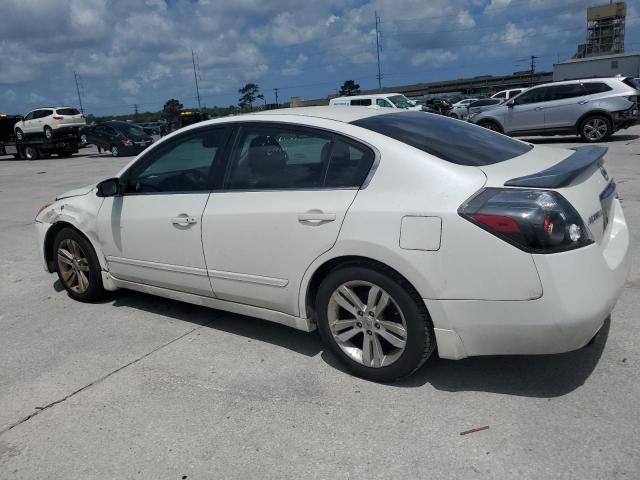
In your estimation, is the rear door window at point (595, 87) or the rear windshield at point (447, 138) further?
the rear door window at point (595, 87)

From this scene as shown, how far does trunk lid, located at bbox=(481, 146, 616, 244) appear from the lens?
2820 millimetres

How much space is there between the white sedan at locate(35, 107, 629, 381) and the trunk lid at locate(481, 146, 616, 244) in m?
0.01

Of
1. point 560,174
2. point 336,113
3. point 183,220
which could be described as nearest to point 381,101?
point 336,113

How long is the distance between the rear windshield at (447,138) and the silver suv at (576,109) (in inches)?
526

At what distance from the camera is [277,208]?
135 inches

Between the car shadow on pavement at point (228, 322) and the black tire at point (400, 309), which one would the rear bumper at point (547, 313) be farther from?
the car shadow on pavement at point (228, 322)

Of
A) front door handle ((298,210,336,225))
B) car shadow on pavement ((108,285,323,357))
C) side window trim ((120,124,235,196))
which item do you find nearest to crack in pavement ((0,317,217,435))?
car shadow on pavement ((108,285,323,357))

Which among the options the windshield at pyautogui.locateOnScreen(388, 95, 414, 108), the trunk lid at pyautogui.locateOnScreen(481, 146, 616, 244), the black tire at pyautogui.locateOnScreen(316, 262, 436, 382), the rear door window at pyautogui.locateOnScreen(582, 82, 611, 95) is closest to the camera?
the trunk lid at pyautogui.locateOnScreen(481, 146, 616, 244)

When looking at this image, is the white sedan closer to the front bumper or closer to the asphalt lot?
the asphalt lot

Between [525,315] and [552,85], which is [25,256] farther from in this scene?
[552,85]

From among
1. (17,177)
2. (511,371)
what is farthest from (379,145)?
(17,177)

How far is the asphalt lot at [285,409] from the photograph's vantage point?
2.59 meters

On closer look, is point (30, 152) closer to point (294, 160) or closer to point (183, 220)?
point (183, 220)

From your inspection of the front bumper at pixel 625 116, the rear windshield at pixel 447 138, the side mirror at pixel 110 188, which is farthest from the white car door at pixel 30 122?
the rear windshield at pixel 447 138
